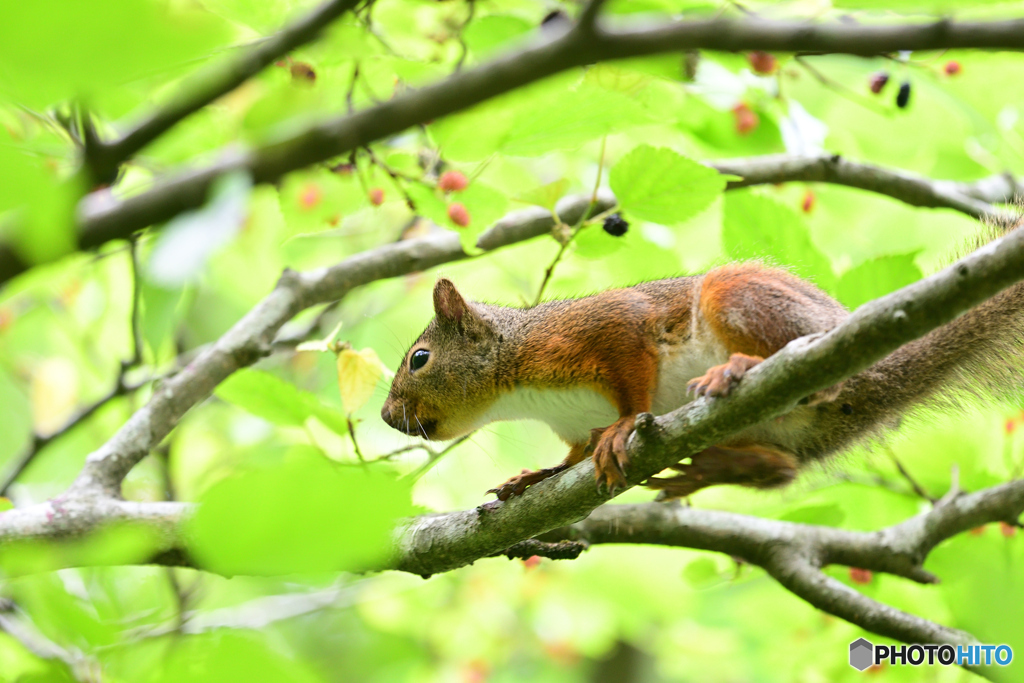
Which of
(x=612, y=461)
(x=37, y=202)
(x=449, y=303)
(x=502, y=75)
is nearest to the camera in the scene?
(x=37, y=202)

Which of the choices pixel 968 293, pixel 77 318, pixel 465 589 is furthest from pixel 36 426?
pixel 968 293

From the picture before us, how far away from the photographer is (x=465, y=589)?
596cm

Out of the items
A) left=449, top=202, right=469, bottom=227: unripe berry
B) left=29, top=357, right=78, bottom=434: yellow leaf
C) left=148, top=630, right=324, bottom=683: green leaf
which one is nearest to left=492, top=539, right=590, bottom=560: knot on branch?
left=449, top=202, right=469, bottom=227: unripe berry

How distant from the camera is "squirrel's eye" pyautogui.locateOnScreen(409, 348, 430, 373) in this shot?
315cm

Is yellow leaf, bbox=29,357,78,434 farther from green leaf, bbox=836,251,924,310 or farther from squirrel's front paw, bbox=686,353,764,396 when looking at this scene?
green leaf, bbox=836,251,924,310

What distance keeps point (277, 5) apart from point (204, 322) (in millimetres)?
4691

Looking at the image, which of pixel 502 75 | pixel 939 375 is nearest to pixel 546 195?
pixel 939 375

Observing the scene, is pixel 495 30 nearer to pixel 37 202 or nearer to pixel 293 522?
pixel 37 202

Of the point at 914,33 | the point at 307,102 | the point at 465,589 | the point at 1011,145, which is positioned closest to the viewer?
the point at 914,33

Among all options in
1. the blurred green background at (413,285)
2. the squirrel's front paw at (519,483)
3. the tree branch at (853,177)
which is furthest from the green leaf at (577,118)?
the tree branch at (853,177)

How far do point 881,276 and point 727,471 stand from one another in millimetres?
918

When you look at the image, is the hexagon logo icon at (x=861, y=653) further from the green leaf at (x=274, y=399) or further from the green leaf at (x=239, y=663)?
the green leaf at (x=239, y=663)

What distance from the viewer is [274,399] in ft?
8.72

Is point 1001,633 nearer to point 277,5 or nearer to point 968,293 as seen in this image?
point 968,293
